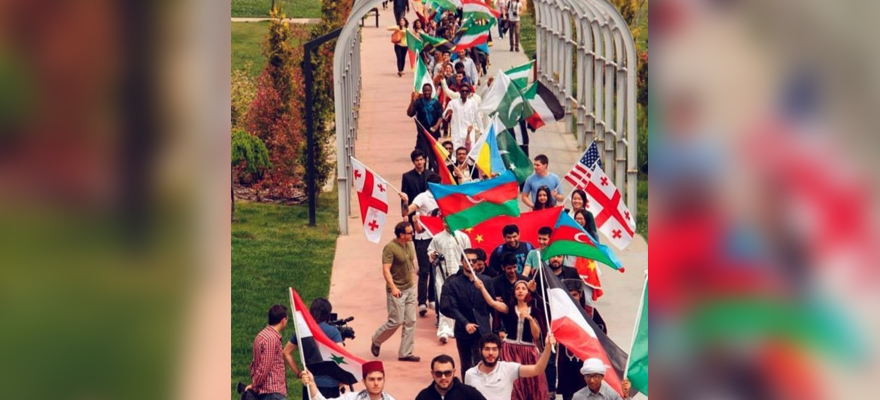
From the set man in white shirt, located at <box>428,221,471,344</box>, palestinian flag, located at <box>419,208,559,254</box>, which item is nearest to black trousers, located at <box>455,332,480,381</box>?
palestinian flag, located at <box>419,208,559,254</box>

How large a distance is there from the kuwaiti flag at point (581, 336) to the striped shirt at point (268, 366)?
1621mm

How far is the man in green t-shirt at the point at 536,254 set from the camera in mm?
10996

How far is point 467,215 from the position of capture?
1286cm

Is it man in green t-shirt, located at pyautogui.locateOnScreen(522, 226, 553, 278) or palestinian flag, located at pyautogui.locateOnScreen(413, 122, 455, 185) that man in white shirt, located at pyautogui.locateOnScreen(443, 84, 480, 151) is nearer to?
palestinian flag, located at pyautogui.locateOnScreen(413, 122, 455, 185)

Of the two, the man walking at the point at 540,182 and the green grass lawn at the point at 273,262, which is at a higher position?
the man walking at the point at 540,182

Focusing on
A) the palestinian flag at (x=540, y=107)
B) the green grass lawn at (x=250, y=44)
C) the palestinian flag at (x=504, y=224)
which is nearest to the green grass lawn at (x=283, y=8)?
the green grass lawn at (x=250, y=44)

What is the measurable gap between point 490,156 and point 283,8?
2096cm

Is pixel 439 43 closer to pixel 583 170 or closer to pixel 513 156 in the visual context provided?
pixel 513 156

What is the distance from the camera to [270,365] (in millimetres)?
9375

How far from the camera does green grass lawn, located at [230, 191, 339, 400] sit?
14.9 metres

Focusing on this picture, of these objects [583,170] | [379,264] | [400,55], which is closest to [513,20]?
[400,55]

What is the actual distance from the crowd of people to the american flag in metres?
0.27
